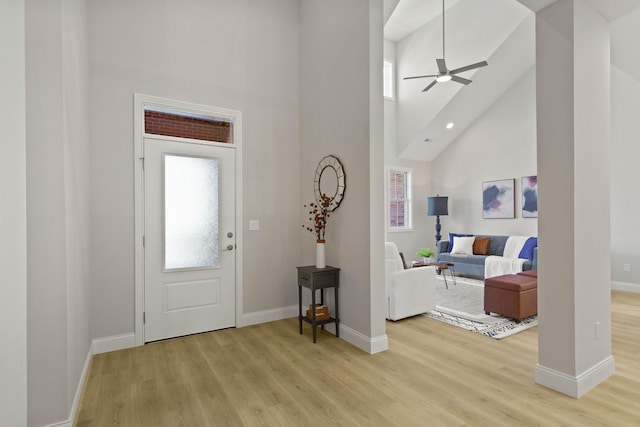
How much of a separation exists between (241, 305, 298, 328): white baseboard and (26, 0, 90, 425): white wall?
194 cm

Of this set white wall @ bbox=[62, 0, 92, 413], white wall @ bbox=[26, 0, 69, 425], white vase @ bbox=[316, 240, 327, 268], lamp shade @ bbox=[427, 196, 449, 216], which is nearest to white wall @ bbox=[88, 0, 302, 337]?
white wall @ bbox=[62, 0, 92, 413]

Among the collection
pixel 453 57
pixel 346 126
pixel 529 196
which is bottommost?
pixel 529 196

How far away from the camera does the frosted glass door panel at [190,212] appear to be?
11.7ft

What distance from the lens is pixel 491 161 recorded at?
7.61 m

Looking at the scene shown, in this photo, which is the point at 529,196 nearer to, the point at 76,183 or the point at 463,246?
the point at 463,246

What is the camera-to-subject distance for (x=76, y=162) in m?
2.45

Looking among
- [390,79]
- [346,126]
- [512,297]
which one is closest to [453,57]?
[390,79]

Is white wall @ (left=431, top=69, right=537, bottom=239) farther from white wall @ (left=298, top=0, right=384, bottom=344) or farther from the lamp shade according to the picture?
white wall @ (left=298, top=0, right=384, bottom=344)

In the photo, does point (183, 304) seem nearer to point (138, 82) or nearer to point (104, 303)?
point (104, 303)

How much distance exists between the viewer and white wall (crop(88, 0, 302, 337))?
3246mm

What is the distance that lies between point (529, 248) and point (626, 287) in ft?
4.79

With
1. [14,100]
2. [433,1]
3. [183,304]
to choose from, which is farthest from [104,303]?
[433,1]

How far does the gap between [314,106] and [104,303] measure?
303 centimetres

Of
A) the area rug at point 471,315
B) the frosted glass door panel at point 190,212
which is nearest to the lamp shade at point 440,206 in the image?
the area rug at point 471,315
